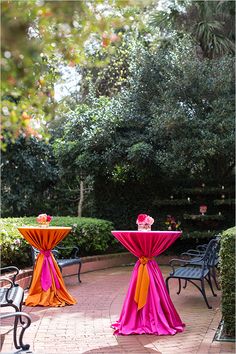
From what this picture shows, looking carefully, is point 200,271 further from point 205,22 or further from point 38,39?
point 205,22

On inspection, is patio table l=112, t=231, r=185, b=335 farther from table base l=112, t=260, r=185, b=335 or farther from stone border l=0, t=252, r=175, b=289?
stone border l=0, t=252, r=175, b=289

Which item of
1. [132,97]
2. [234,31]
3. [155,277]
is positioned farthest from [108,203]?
[155,277]

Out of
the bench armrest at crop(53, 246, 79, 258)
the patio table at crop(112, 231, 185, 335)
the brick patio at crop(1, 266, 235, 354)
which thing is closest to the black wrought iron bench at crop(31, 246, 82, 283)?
the bench armrest at crop(53, 246, 79, 258)

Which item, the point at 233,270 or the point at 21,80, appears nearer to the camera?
the point at 21,80

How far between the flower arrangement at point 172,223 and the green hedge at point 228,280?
23.9 feet

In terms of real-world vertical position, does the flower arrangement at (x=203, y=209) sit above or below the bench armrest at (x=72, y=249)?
above

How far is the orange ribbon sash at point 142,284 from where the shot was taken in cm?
529

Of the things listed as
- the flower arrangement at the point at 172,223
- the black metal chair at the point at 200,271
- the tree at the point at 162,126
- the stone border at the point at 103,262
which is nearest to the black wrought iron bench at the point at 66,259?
the stone border at the point at 103,262

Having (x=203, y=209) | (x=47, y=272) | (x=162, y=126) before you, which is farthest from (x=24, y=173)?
(x=47, y=272)

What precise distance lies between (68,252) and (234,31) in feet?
24.7

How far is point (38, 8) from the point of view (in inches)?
108

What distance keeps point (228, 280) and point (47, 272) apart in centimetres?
292

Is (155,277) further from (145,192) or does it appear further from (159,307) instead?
(145,192)

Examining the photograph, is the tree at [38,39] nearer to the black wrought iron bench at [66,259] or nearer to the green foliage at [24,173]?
the black wrought iron bench at [66,259]
